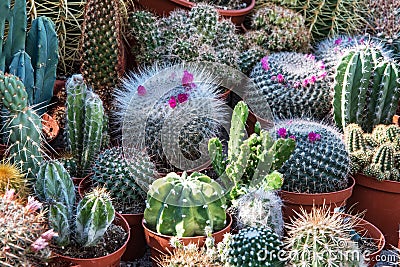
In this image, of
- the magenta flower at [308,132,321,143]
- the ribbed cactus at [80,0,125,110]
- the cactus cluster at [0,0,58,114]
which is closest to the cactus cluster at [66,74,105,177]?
the cactus cluster at [0,0,58,114]

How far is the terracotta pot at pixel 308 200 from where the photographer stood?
9.36 ft

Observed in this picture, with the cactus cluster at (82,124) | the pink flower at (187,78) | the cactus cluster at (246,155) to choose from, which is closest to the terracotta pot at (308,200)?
the cactus cluster at (246,155)

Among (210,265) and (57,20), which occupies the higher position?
(57,20)

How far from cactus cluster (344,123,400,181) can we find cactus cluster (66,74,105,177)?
1387mm

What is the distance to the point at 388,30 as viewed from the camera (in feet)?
14.2

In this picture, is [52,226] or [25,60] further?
[25,60]

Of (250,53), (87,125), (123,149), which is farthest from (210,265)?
(250,53)

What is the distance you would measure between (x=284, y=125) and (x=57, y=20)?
161 cm

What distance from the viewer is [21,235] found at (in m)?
2.05

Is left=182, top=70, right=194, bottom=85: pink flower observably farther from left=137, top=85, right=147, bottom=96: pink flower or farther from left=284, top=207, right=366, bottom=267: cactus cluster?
left=284, top=207, right=366, bottom=267: cactus cluster

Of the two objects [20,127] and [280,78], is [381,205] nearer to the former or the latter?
[280,78]

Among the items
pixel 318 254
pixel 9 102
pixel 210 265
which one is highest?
pixel 9 102

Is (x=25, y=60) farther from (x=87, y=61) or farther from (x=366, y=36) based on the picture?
(x=366, y=36)

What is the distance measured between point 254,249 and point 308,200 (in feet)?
2.62
